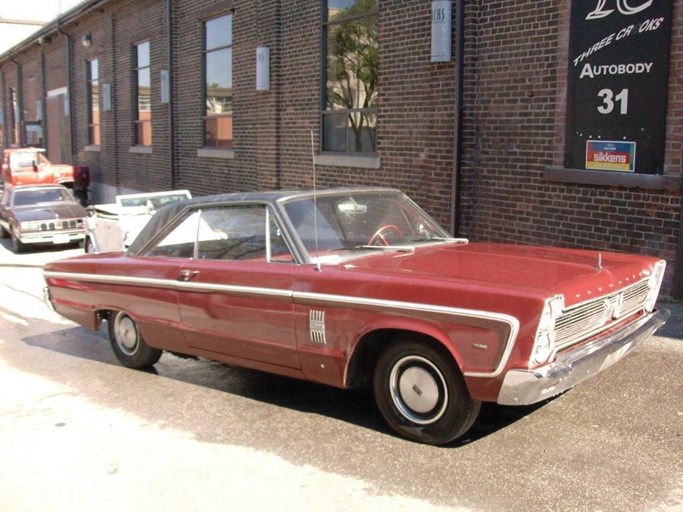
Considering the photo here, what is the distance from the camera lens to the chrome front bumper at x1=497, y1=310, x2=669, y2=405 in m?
Result: 3.80

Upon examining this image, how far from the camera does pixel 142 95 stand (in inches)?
765

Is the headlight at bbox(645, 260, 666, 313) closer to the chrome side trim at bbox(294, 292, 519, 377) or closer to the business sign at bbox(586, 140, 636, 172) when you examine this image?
the chrome side trim at bbox(294, 292, 519, 377)

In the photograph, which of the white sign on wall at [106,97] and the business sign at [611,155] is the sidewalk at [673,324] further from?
the white sign on wall at [106,97]

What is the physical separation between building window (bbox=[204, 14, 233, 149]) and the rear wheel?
8950mm

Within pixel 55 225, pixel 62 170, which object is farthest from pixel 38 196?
pixel 62 170

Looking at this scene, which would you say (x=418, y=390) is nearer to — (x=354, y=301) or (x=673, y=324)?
(x=354, y=301)

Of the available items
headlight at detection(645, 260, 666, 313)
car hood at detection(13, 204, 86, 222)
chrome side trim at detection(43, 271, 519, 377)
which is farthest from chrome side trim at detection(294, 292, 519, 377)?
car hood at detection(13, 204, 86, 222)

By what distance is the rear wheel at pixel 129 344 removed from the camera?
20.0ft

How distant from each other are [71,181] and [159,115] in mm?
5216

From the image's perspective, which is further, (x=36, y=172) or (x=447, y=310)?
(x=36, y=172)

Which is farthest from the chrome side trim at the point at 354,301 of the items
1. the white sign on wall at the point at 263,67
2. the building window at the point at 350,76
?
the white sign on wall at the point at 263,67

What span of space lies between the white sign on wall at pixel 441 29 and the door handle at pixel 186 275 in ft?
16.8

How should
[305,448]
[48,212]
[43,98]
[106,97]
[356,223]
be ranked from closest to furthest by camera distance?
[305,448] → [356,223] → [48,212] → [106,97] → [43,98]

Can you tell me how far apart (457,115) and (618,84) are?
2039 mm
